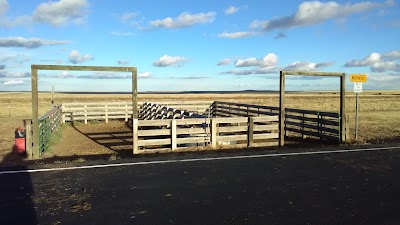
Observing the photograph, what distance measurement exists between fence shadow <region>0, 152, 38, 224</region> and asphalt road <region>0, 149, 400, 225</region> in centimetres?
2

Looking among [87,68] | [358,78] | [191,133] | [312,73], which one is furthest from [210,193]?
[358,78]

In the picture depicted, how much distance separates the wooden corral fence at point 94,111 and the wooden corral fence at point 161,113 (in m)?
1.42

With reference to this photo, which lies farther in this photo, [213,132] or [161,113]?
[161,113]

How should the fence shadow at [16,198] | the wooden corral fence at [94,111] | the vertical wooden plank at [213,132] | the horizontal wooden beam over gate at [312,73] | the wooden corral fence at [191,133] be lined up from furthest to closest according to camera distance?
1. the wooden corral fence at [94,111]
2. the horizontal wooden beam over gate at [312,73]
3. the vertical wooden plank at [213,132]
4. the wooden corral fence at [191,133]
5. the fence shadow at [16,198]

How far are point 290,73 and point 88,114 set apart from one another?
56.3ft

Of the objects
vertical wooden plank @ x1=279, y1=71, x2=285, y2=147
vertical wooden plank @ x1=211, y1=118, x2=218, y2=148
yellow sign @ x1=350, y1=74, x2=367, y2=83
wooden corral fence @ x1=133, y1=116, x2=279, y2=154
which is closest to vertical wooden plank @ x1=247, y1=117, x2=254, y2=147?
wooden corral fence @ x1=133, y1=116, x2=279, y2=154

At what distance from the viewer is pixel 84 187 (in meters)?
6.91

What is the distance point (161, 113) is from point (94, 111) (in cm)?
943

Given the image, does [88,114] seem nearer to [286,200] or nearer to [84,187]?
[84,187]

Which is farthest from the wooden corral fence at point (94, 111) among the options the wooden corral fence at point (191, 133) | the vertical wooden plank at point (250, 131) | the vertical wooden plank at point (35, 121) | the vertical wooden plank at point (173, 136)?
the vertical wooden plank at point (250, 131)

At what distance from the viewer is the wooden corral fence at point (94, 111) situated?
2539 cm

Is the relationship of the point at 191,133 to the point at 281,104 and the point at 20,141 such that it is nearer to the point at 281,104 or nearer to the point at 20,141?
the point at 281,104

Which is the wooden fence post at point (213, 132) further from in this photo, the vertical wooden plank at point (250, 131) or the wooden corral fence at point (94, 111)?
the wooden corral fence at point (94, 111)

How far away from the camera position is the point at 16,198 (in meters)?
6.15
